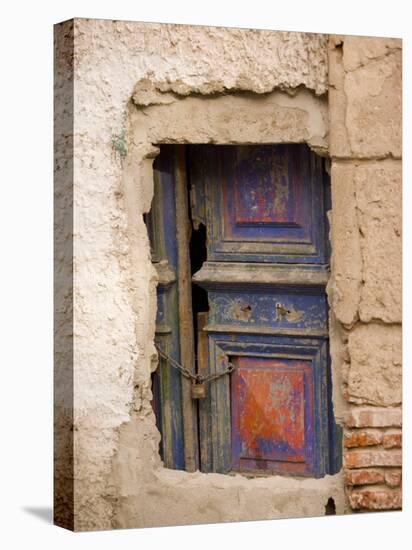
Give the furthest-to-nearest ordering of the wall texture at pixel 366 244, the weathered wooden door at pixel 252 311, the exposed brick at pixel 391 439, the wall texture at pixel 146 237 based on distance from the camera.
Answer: the weathered wooden door at pixel 252 311
the exposed brick at pixel 391 439
the wall texture at pixel 366 244
the wall texture at pixel 146 237

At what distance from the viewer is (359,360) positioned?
19.3 feet

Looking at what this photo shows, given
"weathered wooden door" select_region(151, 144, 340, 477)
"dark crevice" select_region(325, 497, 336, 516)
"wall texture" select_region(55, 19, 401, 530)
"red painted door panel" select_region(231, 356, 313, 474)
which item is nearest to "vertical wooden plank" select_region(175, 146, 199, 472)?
"weathered wooden door" select_region(151, 144, 340, 477)

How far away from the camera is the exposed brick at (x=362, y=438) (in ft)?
19.4

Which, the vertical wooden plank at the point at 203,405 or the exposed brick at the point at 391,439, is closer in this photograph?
the exposed brick at the point at 391,439

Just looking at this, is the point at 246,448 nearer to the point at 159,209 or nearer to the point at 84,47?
the point at 159,209

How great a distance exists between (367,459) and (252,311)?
28.6 inches

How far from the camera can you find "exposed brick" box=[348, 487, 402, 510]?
5934 millimetres

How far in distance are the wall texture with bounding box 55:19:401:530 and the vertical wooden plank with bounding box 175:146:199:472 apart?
393mm

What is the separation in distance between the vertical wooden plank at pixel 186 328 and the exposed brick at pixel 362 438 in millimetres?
672

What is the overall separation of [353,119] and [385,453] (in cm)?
113

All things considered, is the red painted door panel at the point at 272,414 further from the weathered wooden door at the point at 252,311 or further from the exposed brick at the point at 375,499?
the exposed brick at the point at 375,499

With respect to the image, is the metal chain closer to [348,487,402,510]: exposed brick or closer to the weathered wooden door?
the weathered wooden door

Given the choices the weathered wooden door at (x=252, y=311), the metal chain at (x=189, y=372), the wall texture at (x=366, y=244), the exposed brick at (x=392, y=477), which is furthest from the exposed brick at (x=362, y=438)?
the metal chain at (x=189, y=372)

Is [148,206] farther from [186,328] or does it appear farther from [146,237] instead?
[186,328]
